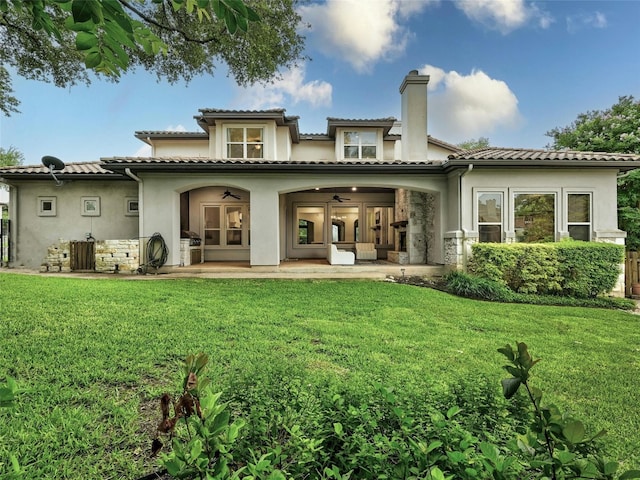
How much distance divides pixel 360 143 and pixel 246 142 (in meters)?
4.86

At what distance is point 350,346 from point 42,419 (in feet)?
10.6

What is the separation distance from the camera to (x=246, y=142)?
12195mm

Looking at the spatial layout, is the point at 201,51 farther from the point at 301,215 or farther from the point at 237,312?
the point at 301,215

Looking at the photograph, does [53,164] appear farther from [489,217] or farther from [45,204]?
[489,217]

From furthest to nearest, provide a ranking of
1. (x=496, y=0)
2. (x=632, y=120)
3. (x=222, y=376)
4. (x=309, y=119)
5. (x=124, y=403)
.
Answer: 1. (x=309, y=119)
2. (x=632, y=120)
3. (x=496, y=0)
4. (x=222, y=376)
5. (x=124, y=403)

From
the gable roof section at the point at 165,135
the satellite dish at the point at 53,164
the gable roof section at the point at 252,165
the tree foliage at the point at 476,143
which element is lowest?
the gable roof section at the point at 252,165

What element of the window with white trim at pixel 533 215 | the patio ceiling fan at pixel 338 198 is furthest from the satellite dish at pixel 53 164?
the window with white trim at pixel 533 215

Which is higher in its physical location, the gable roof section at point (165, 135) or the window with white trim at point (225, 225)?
the gable roof section at point (165, 135)

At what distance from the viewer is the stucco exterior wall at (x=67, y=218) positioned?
37.2 feet

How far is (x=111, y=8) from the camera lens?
41.3 inches

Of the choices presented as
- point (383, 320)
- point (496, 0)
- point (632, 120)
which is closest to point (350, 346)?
point (383, 320)

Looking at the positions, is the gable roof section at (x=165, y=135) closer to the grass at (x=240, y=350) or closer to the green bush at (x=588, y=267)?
the grass at (x=240, y=350)

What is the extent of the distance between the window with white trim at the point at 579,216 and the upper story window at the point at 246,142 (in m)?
11.1

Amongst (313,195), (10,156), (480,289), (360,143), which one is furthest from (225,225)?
(10,156)
